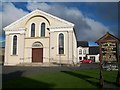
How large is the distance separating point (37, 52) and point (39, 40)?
208cm

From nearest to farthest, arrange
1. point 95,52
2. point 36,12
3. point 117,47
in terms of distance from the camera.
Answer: point 117,47 → point 36,12 → point 95,52

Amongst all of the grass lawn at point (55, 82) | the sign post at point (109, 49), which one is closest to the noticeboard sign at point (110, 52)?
the sign post at point (109, 49)

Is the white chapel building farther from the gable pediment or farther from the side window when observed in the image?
the gable pediment

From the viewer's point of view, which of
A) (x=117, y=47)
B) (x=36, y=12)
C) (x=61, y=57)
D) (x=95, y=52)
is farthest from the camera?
(x=95, y=52)

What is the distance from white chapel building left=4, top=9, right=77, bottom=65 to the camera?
34750 millimetres

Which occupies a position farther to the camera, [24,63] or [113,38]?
[24,63]

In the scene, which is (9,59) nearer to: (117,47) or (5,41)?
(5,41)

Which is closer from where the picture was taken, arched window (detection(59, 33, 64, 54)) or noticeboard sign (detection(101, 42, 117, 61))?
noticeboard sign (detection(101, 42, 117, 61))

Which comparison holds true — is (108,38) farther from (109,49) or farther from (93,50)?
(93,50)

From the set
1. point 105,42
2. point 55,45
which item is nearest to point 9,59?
point 55,45

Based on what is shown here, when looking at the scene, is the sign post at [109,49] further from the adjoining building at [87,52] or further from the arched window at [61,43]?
the adjoining building at [87,52]

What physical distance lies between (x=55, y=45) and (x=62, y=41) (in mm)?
1356

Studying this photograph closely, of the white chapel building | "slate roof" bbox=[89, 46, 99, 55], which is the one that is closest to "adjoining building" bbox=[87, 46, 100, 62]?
"slate roof" bbox=[89, 46, 99, 55]

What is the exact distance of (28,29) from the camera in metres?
37.0
